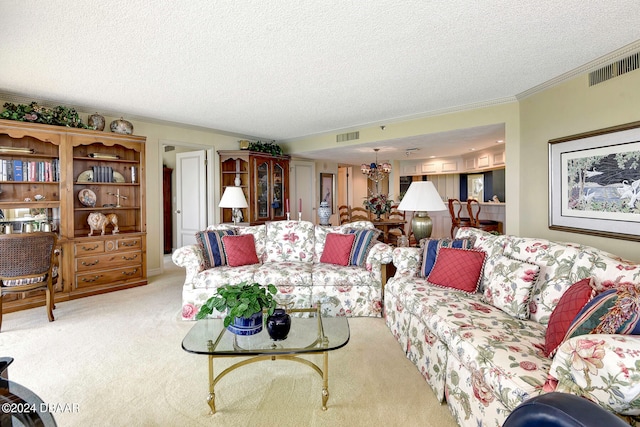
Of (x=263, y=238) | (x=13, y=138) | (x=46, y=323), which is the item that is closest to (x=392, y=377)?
(x=263, y=238)

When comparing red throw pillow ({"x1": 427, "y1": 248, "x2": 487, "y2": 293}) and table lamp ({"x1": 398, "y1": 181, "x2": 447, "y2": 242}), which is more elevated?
table lamp ({"x1": 398, "y1": 181, "x2": 447, "y2": 242})

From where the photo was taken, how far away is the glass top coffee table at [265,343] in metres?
1.76

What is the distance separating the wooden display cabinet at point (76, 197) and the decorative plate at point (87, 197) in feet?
0.04

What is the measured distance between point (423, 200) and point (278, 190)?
386cm

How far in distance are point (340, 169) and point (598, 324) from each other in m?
8.26

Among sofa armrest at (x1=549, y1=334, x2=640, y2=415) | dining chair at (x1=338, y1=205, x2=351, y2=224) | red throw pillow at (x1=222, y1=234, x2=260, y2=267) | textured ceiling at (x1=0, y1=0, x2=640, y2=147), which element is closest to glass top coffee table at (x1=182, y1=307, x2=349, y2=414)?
sofa armrest at (x1=549, y1=334, x2=640, y2=415)

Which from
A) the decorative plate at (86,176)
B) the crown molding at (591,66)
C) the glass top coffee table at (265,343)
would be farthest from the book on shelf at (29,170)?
the crown molding at (591,66)

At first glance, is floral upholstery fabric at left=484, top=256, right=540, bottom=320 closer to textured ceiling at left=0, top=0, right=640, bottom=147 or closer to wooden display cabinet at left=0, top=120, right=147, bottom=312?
textured ceiling at left=0, top=0, right=640, bottom=147

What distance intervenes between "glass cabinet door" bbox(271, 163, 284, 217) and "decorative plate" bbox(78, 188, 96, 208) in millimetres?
2918

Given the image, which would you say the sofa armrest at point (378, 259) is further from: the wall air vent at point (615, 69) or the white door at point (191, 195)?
the white door at point (191, 195)

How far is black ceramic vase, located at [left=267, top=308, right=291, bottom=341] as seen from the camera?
1.88 metres

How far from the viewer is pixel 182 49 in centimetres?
245

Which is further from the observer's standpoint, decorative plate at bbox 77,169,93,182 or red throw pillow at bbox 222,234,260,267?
decorative plate at bbox 77,169,93,182

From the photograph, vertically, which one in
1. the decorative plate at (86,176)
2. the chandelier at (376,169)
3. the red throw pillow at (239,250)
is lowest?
the red throw pillow at (239,250)
